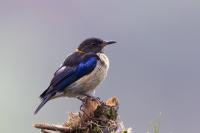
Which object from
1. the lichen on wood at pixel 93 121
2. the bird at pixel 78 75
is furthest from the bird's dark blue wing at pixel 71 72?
the lichen on wood at pixel 93 121

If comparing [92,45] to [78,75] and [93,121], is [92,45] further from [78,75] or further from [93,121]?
[93,121]

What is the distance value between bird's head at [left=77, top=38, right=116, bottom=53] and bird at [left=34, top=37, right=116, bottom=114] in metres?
0.44

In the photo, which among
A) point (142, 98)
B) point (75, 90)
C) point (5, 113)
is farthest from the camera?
point (142, 98)

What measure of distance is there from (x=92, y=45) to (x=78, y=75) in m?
1.25

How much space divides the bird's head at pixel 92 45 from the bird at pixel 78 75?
17.4 inches

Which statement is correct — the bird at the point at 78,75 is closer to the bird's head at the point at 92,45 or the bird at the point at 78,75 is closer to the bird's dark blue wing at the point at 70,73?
the bird's dark blue wing at the point at 70,73

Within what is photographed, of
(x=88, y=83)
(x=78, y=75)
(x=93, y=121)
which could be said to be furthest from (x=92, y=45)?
(x=93, y=121)

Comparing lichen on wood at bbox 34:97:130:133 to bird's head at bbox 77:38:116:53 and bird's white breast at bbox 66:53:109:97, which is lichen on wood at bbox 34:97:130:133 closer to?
bird's white breast at bbox 66:53:109:97

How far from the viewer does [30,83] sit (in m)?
75.9

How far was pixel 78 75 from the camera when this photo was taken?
62.8 feet

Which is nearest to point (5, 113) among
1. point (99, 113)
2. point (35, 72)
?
point (35, 72)

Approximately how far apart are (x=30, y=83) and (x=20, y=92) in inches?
34.4

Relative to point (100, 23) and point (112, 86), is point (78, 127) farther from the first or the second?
point (100, 23)

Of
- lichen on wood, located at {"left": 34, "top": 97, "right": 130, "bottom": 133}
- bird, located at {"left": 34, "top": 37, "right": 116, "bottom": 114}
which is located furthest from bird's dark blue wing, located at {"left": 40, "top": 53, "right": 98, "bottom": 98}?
lichen on wood, located at {"left": 34, "top": 97, "right": 130, "bottom": 133}
